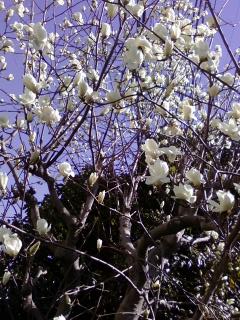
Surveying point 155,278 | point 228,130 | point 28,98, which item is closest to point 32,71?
point 28,98

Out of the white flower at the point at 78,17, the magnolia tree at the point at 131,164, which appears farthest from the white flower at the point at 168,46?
the white flower at the point at 78,17

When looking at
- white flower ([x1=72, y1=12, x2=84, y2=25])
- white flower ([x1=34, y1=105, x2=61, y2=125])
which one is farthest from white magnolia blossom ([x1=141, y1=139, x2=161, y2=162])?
white flower ([x1=72, y1=12, x2=84, y2=25])

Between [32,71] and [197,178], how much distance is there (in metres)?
2.03

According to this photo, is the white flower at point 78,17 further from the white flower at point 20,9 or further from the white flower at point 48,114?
the white flower at point 48,114

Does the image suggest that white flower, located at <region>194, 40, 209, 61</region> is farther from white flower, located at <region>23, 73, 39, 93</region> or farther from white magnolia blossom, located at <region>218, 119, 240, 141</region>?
white flower, located at <region>23, 73, 39, 93</region>

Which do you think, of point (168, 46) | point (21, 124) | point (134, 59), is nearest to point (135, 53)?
point (134, 59)

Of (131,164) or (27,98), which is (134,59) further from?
(131,164)

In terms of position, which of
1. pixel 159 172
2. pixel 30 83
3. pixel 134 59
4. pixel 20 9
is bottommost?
pixel 159 172

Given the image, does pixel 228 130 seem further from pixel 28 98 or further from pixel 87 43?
pixel 87 43

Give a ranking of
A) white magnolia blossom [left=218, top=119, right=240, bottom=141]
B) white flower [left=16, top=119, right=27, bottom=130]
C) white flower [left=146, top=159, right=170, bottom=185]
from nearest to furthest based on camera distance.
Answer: white flower [left=146, top=159, right=170, bottom=185] < white magnolia blossom [left=218, top=119, right=240, bottom=141] < white flower [left=16, top=119, right=27, bottom=130]

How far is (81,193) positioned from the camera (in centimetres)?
468

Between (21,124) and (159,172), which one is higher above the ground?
(21,124)

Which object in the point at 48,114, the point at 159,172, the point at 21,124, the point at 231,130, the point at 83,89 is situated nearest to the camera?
the point at 159,172

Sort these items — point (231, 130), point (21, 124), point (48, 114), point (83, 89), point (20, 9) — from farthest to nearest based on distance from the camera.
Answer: point (20, 9)
point (21, 124)
point (48, 114)
point (83, 89)
point (231, 130)
